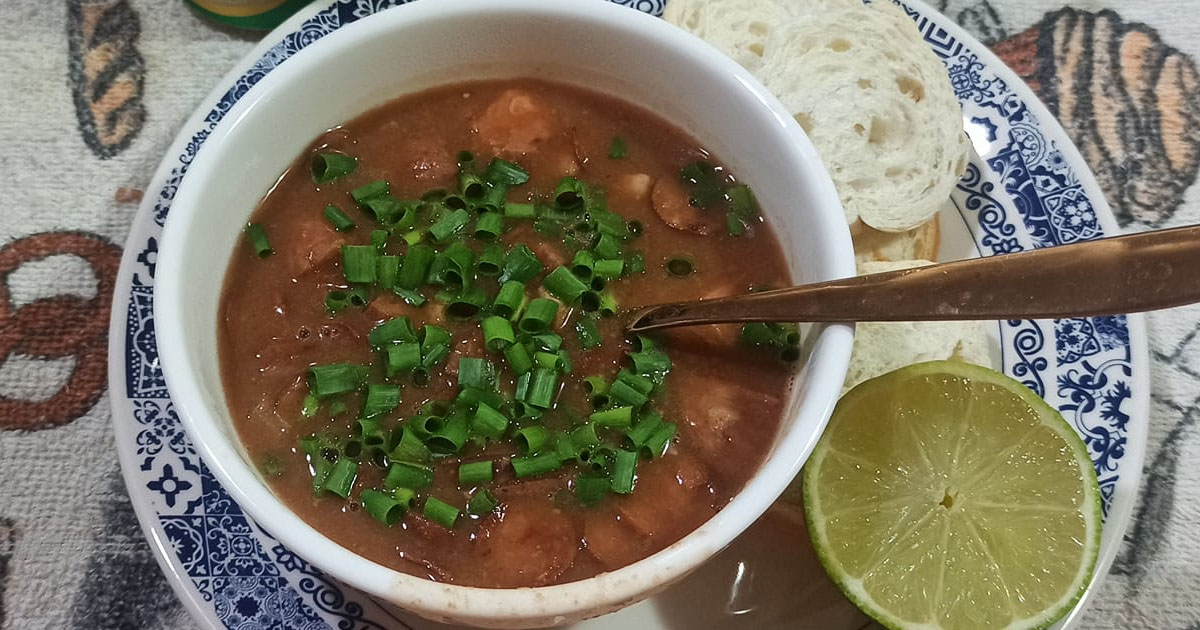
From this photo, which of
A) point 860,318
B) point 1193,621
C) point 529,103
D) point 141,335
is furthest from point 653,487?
point 1193,621

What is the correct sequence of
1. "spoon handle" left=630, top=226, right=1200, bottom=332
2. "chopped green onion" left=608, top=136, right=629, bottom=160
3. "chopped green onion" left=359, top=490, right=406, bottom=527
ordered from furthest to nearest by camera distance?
"chopped green onion" left=608, top=136, right=629, bottom=160, "chopped green onion" left=359, top=490, right=406, bottom=527, "spoon handle" left=630, top=226, right=1200, bottom=332

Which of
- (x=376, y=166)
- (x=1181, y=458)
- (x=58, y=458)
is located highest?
(x=376, y=166)

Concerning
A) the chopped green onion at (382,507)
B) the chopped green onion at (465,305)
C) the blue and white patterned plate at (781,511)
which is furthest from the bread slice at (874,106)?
the chopped green onion at (382,507)

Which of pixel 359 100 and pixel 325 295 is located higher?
pixel 359 100

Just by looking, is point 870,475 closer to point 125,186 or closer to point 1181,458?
point 1181,458

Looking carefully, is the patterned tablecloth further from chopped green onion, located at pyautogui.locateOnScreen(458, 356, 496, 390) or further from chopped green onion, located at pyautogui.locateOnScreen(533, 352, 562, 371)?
chopped green onion, located at pyautogui.locateOnScreen(533, 352, 562, 371)

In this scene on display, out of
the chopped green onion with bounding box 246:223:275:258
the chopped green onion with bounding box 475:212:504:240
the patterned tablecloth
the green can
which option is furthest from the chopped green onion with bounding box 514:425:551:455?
the green can
